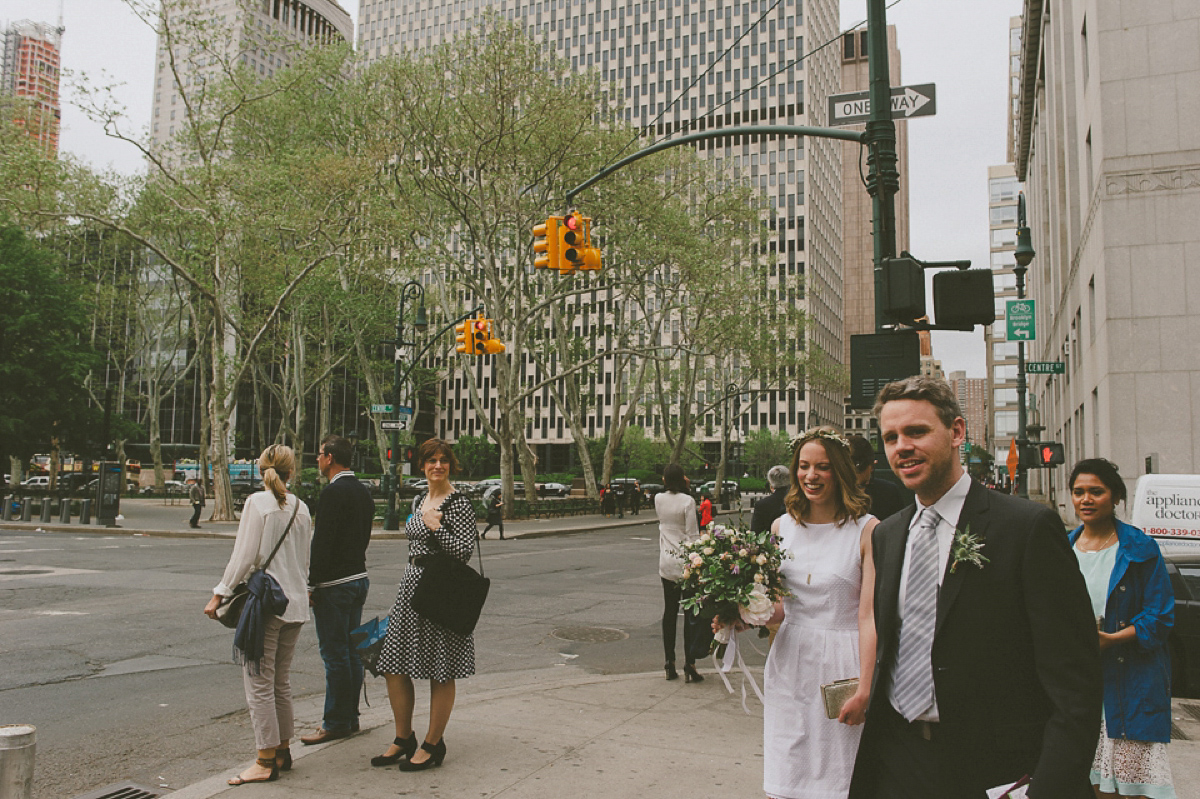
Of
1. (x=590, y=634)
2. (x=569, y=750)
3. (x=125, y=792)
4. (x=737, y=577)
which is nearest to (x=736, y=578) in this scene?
(x=737, y=577)

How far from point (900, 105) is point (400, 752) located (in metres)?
8.04

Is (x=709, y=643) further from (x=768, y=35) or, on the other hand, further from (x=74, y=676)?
(x=768, y=35)

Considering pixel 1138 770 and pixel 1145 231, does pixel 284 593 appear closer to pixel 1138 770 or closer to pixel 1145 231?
pixel 1138 770

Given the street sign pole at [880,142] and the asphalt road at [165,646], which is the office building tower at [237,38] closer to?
the asphalt road at [165,646]

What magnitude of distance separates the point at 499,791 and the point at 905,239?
611ft

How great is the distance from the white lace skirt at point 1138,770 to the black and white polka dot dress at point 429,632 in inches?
136

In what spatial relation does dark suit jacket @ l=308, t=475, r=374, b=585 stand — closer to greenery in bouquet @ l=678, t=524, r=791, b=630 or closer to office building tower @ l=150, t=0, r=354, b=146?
greenery in bouquet @ l=678, t=524, r=791, b=630

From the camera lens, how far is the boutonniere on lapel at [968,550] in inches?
92.7

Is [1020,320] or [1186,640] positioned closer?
[1186,640]

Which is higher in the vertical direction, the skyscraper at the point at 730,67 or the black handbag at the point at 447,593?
the skyscraper at the point at 730,67

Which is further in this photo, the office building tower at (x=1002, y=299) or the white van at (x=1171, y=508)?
the office building tower at (x=1002, y=299)

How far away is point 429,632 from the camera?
5.27 m

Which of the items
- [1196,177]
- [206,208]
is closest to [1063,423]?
[1196,177]

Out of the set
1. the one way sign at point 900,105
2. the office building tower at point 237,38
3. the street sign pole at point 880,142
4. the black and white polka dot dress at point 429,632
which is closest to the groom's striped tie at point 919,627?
the black and white polka dot dress at point 429,632
